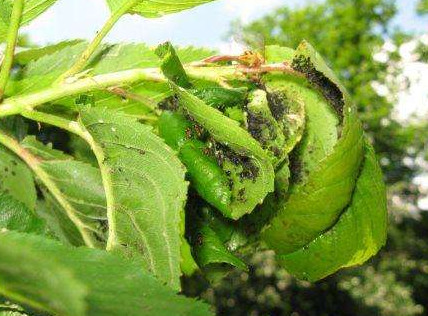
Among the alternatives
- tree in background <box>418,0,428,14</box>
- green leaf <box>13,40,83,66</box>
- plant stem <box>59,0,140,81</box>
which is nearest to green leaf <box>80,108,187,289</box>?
plant stem <box>59,0,140,81</box>

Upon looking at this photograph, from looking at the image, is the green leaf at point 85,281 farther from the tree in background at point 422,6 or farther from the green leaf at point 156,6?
the tree in background at point 422,6

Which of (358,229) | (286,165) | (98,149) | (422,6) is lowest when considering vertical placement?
(422,6)

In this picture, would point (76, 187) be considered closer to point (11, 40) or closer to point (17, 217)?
point (17, 217)

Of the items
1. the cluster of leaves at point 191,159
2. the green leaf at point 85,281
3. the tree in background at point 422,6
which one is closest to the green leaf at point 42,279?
the green leaf at point 85,281

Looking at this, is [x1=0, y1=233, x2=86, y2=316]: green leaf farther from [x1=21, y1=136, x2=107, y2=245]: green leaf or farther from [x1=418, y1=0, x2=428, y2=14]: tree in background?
[x1=418, y1=0, x2=428, y2=14]: tree in background

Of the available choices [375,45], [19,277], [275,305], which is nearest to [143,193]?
[19,277]

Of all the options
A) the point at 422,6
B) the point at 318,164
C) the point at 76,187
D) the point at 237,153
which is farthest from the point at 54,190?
A: the point at 422,6
